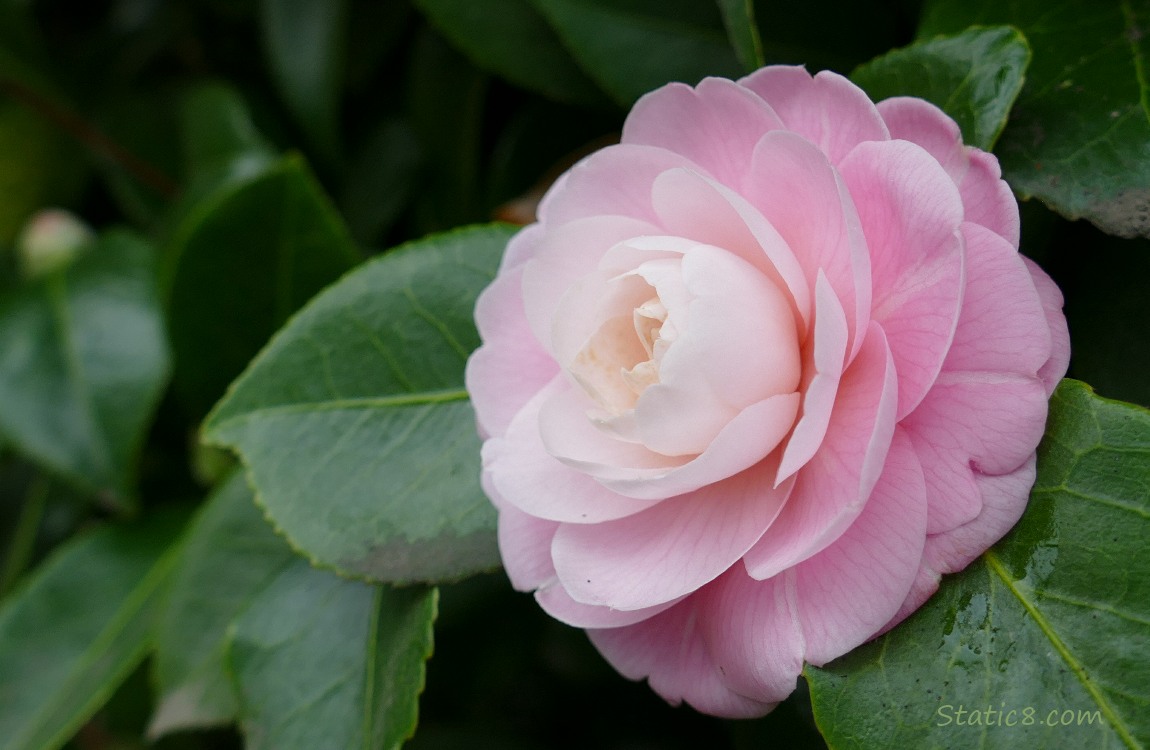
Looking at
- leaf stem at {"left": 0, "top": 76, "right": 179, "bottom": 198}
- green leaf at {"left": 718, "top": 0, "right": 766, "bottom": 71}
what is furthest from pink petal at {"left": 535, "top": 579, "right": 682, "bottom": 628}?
leaf stem at {"left": 0, "top": 76, "right": 179, "bottom": 198}

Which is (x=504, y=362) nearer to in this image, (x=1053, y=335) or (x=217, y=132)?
(x=1053, y=335)

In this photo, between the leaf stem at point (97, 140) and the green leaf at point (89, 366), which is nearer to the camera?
the green leaf at point (89, 366)

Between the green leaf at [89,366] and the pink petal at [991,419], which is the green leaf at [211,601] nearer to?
the green leaf at [89,366]

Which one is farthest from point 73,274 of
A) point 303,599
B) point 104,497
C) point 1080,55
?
point 1080,55

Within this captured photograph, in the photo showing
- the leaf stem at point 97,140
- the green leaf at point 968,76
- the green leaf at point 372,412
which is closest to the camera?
the green leaf at point 968,76

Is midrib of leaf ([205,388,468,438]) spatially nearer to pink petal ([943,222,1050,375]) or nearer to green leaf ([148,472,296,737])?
green leaf ([148,472,296,737])

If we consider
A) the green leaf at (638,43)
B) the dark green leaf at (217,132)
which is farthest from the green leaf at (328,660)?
the dark green leaf at (217,132)

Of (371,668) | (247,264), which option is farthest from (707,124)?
(247,264)
